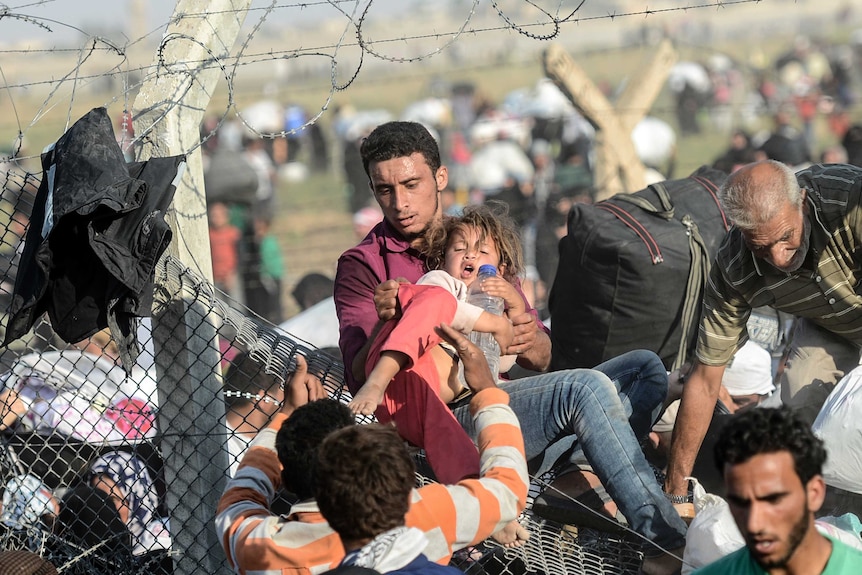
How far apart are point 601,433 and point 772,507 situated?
1.25 meters

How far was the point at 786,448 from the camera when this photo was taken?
2.63 meters

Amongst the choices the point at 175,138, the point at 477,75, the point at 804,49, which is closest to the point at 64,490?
the point at 175,138

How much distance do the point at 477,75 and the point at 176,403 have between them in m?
37.6

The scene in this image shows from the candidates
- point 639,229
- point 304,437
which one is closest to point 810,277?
point 639,229

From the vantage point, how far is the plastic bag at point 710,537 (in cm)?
353

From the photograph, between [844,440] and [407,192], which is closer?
[844,440]

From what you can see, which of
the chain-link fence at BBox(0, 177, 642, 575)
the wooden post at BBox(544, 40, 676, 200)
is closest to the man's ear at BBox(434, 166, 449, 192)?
the chain-link fence at BBox(0, 177, 642, 575)

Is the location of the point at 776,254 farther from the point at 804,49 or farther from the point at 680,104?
the point at 804,49

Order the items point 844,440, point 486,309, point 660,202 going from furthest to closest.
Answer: point 660,202 < point 844,440 < point 486,309

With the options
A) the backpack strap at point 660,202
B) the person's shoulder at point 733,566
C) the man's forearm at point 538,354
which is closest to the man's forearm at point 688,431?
the man's forearm at point 538,354

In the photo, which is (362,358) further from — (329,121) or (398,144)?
(329,121)

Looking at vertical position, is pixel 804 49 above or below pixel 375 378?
above

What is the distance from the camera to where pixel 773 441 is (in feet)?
8.64

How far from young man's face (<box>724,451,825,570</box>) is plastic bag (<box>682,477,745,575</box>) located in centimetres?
91
